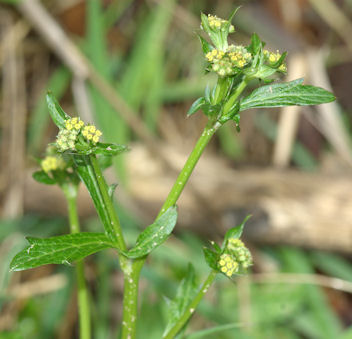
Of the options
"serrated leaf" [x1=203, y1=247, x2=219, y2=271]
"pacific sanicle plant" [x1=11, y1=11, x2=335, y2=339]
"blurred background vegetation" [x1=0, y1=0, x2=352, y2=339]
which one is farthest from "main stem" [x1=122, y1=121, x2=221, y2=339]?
"blurred background vegetation" [x1=0, y1=0, x2=352, y2=339]

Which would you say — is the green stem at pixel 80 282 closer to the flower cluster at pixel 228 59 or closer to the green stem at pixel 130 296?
the green stem at pixel 130 296

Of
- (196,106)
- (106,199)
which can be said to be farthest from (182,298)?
(196,106)

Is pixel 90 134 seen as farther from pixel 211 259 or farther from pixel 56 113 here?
pixel 211 259

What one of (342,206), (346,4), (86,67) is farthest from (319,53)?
(86,67)

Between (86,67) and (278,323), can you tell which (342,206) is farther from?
(86,67)

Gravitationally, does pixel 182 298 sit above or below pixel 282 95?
below

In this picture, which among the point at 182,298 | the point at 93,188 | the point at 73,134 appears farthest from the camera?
the point at 182,298
